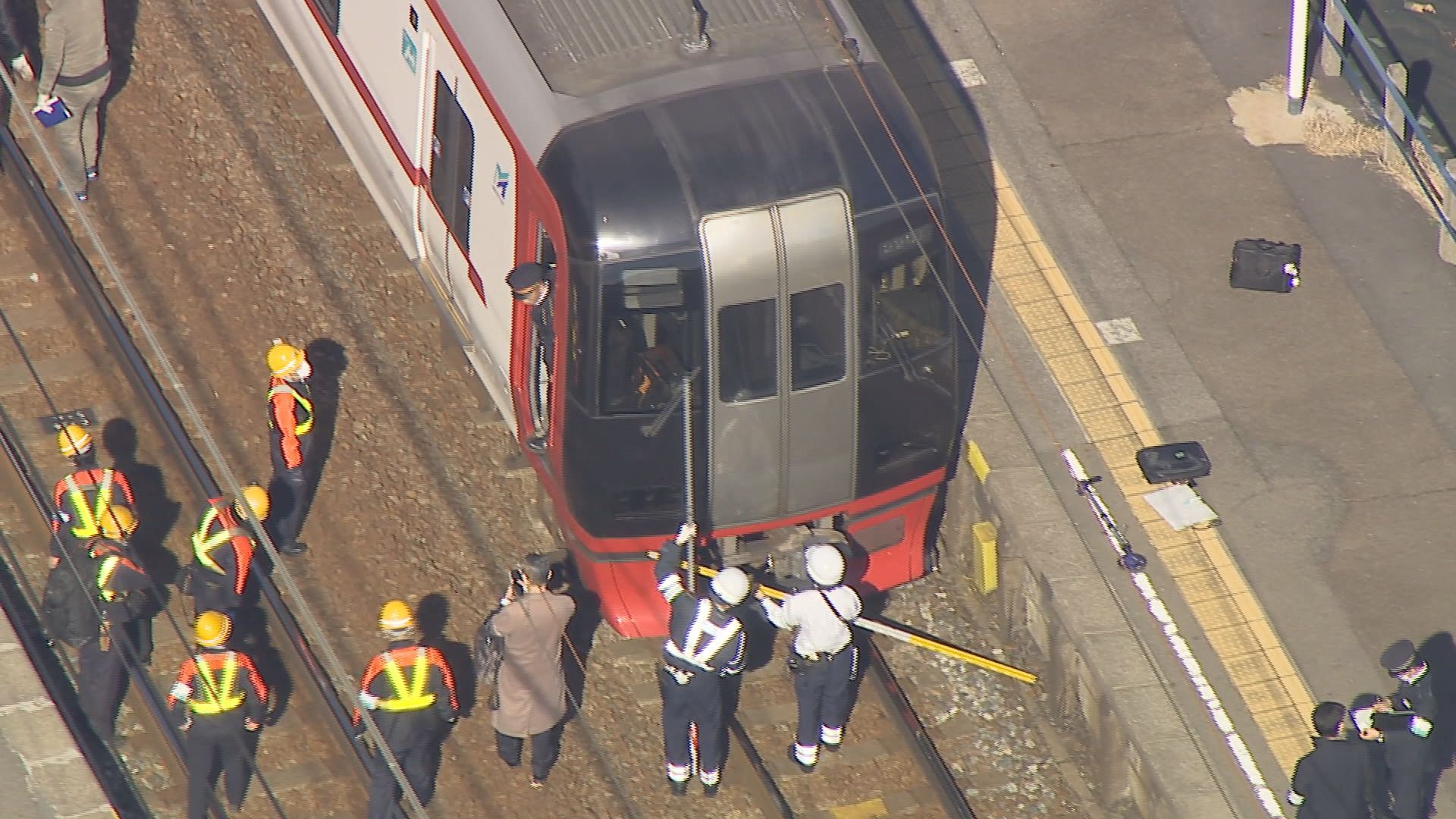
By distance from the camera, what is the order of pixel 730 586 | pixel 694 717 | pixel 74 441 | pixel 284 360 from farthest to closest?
pixel 284 360 < pixel 74 441 < pixel 694 717 < pixel 730 586

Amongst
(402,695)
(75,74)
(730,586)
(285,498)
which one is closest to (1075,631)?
(730,586)

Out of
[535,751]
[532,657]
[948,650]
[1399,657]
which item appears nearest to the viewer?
[1399,657]

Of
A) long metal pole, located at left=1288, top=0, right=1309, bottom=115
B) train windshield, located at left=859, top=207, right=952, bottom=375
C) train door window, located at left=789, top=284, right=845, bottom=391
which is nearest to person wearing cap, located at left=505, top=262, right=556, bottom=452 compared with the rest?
train door window, located at left=789, top=284, right=845, bottom=391

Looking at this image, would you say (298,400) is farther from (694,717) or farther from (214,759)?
(694,717)

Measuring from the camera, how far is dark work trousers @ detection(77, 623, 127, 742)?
1434cm

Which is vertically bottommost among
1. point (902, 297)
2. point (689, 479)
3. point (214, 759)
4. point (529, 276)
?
point (214, 759)

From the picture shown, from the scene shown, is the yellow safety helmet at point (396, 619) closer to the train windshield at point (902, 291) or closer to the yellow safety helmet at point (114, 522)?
the yellow safety helmet at point (114, 522)

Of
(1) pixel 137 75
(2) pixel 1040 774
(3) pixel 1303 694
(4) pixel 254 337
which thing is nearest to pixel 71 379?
(4) pixel 254 337

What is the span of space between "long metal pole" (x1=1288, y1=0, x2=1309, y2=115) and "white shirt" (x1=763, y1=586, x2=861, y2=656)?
673cm

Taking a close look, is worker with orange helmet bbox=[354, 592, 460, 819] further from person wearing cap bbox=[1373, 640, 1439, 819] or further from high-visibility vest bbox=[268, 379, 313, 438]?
person wearing cap bbox=[1373, 640, 1439, 819]

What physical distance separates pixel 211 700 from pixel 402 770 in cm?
124

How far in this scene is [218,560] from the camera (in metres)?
14.6

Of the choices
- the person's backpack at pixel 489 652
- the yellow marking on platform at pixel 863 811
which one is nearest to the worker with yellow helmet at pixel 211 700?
the person's backpack at pixel 489 652

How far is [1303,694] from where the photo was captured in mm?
14547
